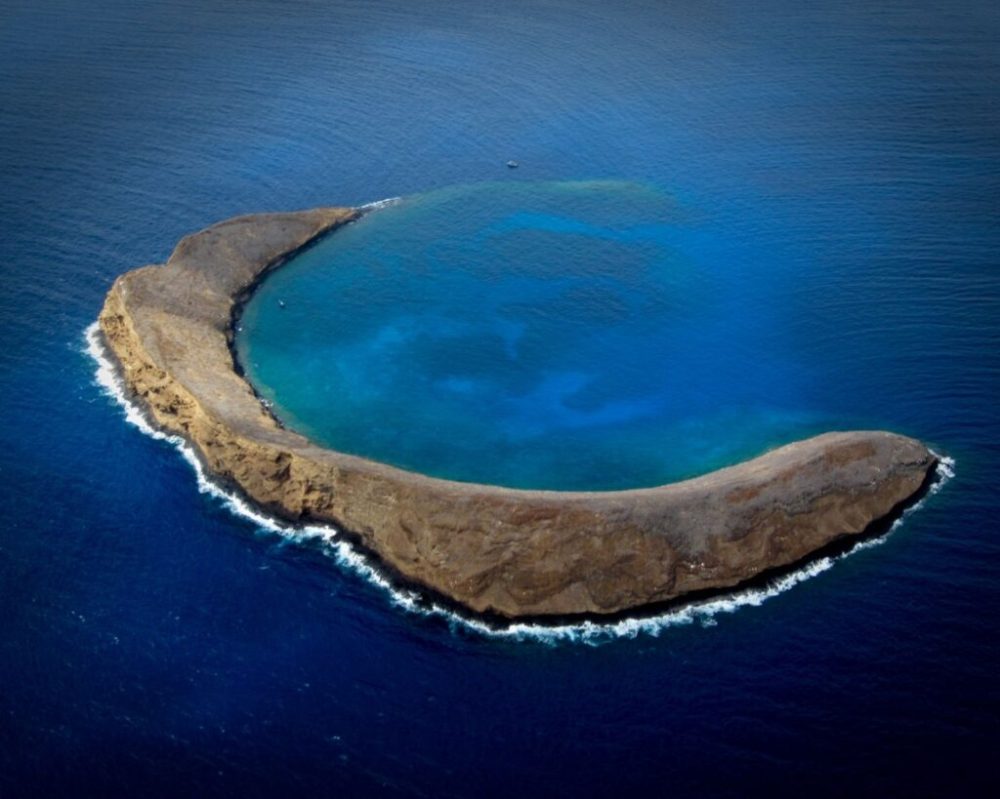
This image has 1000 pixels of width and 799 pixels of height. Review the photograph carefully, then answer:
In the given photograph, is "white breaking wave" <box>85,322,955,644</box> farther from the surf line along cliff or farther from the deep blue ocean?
the surf line along cliff

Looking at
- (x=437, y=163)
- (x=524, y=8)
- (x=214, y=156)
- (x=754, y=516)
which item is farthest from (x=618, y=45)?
(x=754, y=516)

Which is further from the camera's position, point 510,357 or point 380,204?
point 380,204

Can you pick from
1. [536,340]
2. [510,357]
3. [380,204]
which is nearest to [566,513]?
[510,357]

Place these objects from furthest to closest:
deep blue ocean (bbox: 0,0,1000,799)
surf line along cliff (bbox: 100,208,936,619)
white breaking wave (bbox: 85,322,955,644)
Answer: surf line along cliff (bbox: 100,208,936,619) < white breaking wave (bbox: 85,322,955,644) < deep blue ocean (bbox: 0,0,1000,799)

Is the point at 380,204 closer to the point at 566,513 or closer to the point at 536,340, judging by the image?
the point at 536,340

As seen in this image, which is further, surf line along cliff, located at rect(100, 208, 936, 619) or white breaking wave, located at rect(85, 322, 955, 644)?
surf line along cliff, located at rect(100, 208, 936, 619)

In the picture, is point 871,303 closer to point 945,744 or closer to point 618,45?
point 945,744

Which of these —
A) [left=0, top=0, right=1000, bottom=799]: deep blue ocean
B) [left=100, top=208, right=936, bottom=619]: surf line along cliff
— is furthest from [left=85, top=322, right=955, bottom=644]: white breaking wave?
[left=100, top=208, right=936, bottom=619]: surf line along cliff
